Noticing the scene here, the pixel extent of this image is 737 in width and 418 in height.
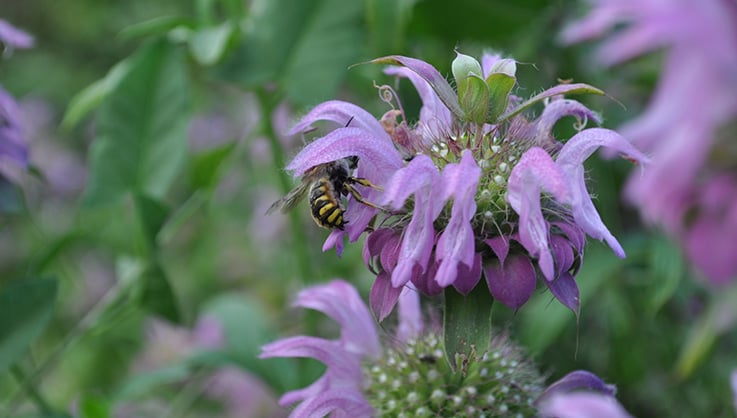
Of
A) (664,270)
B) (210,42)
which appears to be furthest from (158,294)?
(664,270)

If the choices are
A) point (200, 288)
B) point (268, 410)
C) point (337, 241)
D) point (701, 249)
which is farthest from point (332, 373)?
point (200, 288)

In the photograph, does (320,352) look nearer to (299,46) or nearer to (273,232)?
(299,46)

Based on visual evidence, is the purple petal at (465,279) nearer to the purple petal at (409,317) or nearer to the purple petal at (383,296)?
the purple petal at (383,296)

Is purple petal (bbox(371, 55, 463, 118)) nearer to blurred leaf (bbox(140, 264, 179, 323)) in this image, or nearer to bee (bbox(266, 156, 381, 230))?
bee (bbox(266, 156, 381, 230))

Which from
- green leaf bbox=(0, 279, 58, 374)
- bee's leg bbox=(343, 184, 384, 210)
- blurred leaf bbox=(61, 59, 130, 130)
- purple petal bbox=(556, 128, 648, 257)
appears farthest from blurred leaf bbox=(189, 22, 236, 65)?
purple petal bbox=(556, 128, 648, 257)

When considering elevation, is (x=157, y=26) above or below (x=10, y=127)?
above

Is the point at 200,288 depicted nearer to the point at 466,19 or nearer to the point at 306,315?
the point at 306,315
